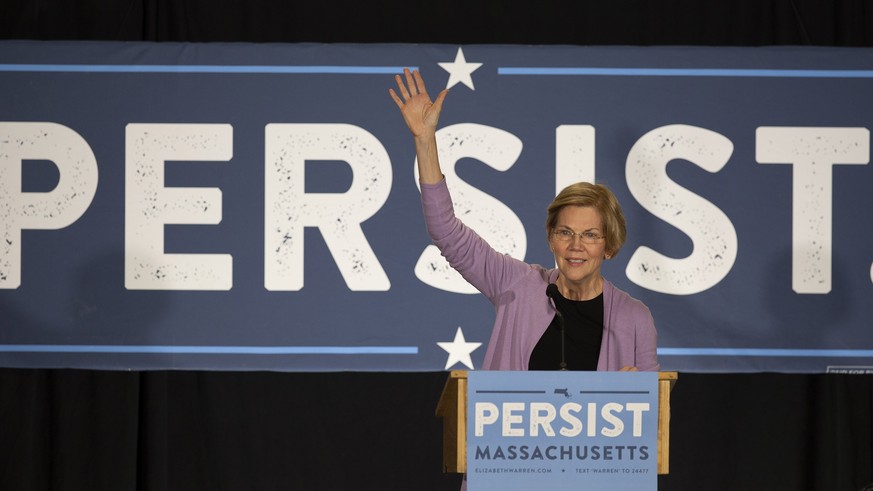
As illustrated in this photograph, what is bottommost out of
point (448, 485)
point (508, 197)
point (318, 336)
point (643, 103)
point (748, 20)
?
point (448, 485)

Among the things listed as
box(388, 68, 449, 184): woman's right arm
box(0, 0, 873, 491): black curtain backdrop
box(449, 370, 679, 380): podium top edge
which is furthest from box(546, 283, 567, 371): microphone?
box(0, 0, 873, 491): black curtain backdrop

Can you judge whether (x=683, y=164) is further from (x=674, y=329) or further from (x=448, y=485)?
(x=448, y=485)

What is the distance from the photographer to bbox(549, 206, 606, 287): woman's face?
2.53 m

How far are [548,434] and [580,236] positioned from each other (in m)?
0.58

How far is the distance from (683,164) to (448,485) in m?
1.53

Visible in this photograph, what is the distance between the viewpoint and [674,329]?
3879mm

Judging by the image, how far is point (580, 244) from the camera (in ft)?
8.29

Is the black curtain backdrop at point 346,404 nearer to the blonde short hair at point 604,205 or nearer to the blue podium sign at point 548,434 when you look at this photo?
the blonde short hair at point 604,205

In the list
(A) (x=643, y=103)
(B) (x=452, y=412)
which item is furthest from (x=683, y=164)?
(B) (x=452, y=412)

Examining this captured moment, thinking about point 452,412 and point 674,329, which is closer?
point 452,412

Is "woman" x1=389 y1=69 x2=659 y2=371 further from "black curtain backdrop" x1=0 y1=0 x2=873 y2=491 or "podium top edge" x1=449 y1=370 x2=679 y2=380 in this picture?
"black curtain backdrop" x1=0 y1=0 x2=873 y2=491

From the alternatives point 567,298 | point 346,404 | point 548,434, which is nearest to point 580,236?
point 567,298

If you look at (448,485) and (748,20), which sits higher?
(748,20)

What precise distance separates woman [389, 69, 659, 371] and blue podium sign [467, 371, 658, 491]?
0.36m
